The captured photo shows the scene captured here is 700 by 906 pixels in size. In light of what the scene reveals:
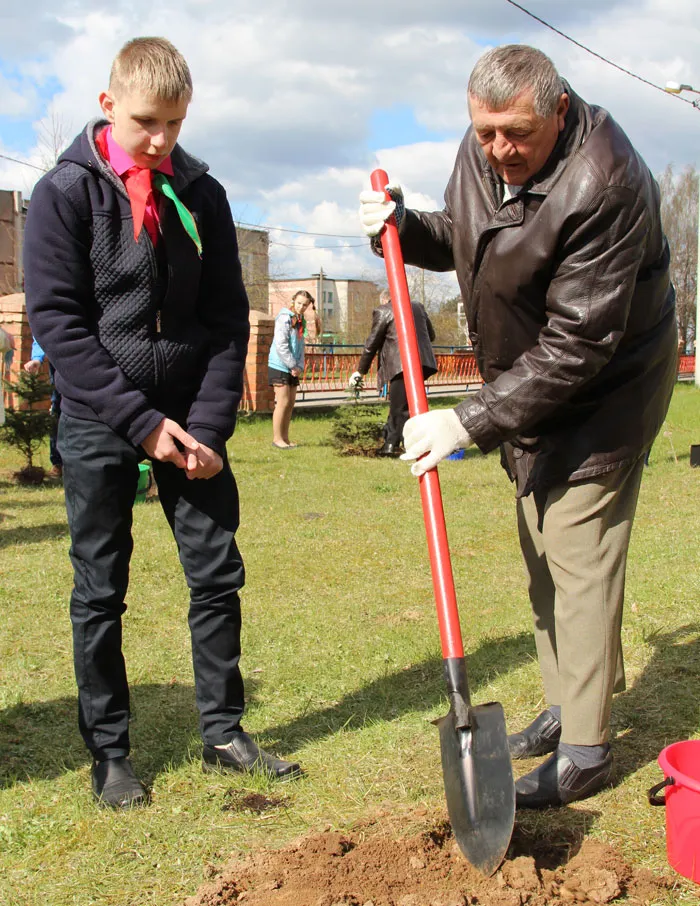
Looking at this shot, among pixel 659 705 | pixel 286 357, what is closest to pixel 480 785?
pixel 659 705

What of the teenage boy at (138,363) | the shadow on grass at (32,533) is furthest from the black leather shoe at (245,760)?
the shadow on grass at (32,533)

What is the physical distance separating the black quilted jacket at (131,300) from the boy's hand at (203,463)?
4 cm

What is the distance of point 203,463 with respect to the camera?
2998 millimetres

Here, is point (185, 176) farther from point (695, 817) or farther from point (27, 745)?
point (695, 817)

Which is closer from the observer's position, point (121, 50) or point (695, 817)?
point (695, 817)

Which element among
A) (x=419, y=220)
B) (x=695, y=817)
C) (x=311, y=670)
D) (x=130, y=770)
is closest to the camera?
(x=695, y=817)

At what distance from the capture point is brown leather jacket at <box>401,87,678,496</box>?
2.59m

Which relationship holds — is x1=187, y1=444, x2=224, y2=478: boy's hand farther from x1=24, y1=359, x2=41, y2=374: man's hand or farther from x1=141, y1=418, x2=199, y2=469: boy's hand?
x1=24, y1=359, x2=41, y2=374: man's hand

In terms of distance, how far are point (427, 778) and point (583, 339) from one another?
58.5 inches

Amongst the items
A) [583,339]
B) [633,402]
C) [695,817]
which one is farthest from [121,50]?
[695,817]

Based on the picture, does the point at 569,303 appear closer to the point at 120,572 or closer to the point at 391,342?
the point at 120,572

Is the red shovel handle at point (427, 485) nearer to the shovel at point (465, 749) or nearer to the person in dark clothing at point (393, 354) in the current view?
the shovel at point (465, 749)

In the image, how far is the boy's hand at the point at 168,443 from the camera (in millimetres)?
2916

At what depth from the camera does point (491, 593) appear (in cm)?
547
